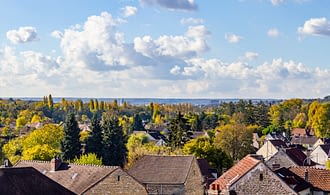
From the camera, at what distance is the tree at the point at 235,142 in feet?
267

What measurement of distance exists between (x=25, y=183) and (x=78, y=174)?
6.34m

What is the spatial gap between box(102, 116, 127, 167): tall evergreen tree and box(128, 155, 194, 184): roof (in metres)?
23.1

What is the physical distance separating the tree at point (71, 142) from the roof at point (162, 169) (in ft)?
77.4

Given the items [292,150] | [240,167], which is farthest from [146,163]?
[292,150]

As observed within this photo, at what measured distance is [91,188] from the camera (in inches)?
1417

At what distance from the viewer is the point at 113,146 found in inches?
2680

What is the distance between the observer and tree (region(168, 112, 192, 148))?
260 feet

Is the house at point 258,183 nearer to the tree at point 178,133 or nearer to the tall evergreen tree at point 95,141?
the tall evergreen tree at point 95,141

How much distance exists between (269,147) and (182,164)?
36759mm

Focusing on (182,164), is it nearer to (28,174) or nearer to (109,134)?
(28,174)

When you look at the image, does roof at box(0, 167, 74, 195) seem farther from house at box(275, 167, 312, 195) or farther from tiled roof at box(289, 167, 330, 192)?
tiled roof at box(289, 167, 330, 192)

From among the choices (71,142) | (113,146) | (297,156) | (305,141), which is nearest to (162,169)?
(297,156)

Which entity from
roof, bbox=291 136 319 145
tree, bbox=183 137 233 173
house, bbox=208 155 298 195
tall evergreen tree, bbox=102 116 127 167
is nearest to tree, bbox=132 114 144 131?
roof, bbox=291 136 319 145

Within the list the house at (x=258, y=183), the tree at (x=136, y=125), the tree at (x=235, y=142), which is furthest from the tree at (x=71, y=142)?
the tree at (x=136, y=125)
